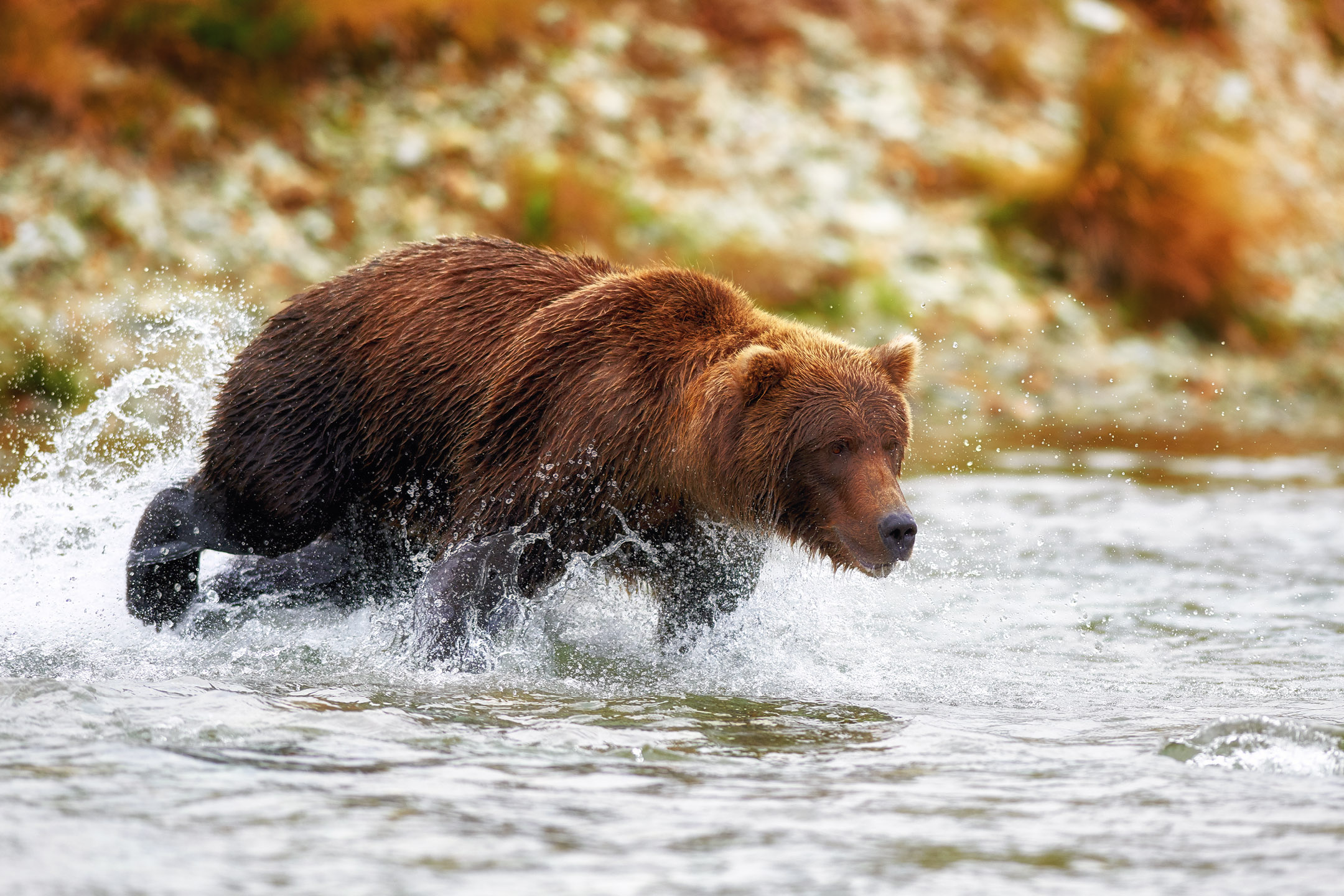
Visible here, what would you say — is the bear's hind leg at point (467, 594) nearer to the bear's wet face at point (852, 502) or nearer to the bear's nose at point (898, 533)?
the bear's wet face at point (852, 502)

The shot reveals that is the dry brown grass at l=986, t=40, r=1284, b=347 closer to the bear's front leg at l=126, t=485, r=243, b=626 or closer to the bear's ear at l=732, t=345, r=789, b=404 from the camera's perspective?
the bear's ear at l=732, t=345, r=789, b=404

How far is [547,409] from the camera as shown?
5605mm

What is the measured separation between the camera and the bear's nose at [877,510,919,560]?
16.7ft

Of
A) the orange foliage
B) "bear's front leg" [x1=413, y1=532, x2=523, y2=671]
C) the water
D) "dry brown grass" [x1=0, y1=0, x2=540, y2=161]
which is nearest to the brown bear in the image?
"bear's front leg" [x1=413, y1=532, x2=523, y2=671]

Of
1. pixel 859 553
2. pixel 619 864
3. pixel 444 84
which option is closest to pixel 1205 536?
pixel 859 553

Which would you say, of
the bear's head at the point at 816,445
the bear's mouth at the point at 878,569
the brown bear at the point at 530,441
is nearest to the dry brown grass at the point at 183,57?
the brown bear at the point at 530,441

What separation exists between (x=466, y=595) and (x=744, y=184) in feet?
35.6

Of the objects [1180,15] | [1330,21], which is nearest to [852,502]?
[1180,15]

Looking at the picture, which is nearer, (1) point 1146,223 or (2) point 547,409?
(2) point 547,409

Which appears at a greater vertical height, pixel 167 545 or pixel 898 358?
pixel 898 358

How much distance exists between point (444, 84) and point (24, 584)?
9.55 metres

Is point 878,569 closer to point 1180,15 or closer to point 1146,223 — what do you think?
point 1146,223

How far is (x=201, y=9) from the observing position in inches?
558

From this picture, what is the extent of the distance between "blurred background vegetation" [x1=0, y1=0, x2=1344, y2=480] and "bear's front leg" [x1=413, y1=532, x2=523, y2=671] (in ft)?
20.6
